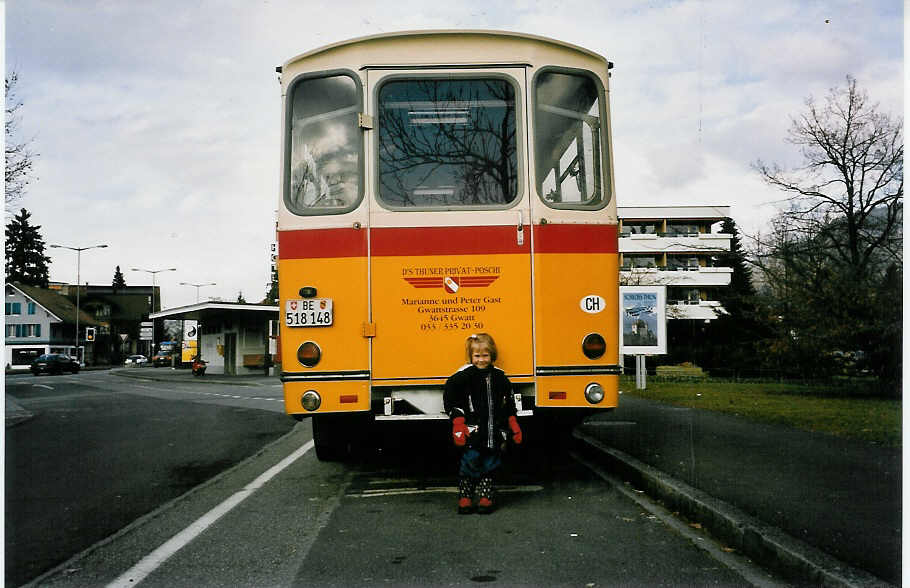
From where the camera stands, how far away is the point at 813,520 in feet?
18.1

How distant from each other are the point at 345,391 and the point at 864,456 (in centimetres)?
505

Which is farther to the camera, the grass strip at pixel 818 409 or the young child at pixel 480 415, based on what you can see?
the grass strip at pixel 818 409

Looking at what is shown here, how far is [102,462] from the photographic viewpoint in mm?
10133

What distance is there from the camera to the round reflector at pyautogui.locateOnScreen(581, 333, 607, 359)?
6.83 m

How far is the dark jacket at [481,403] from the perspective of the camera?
636cm

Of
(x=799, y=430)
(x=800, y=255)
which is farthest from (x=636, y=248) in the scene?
(x=799, y=430)

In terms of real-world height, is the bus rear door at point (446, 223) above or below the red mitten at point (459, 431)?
above

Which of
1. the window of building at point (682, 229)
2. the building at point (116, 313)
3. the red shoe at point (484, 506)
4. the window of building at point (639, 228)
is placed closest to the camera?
the red shoe at point (484, 506)

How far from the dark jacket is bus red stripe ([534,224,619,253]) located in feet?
3.70

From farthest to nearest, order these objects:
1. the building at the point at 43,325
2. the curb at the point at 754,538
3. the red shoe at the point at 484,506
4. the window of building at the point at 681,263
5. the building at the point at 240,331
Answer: the window of building at the point at 681,263
the building at the point at 43,325
the building at the point at 240,331
the red shoe at the point at 484,506
the curb at the point at 754,538

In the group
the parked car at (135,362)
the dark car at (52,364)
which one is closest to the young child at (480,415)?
the dark car at (52,364)

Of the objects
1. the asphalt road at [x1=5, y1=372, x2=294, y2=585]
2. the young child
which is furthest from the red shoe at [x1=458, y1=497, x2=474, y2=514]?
the asphalt road at [x1=5, y1=372, x2=294, y2=585]

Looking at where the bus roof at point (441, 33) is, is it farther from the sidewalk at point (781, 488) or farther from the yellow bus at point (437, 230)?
the sidewalk at point (781, 488)

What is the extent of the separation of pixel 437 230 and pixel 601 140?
157 cm
